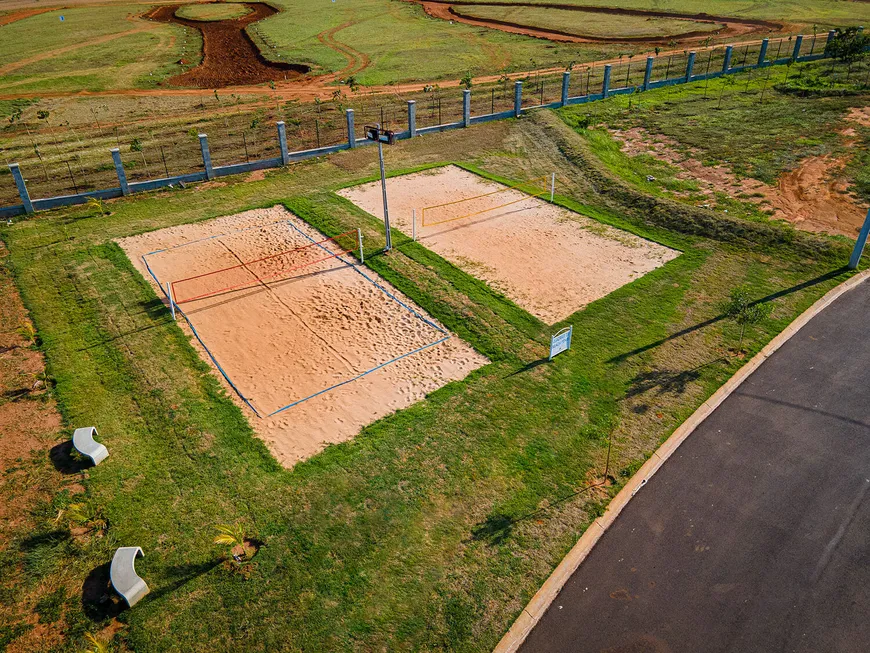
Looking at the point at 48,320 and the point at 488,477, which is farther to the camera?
the point at 48,320

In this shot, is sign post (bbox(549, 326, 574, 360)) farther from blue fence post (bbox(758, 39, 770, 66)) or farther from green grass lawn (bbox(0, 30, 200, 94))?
green grass lawn (bbox(0, 30, 200, 94))

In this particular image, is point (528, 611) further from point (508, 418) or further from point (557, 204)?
point (557, 204)

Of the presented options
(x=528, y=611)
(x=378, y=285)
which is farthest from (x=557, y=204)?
(x=528, y=611)

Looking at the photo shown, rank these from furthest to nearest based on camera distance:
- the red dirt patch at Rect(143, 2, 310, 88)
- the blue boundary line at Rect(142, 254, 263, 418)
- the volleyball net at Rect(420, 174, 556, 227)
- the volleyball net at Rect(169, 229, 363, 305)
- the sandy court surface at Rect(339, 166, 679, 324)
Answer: the red dirt patch at Rect(143, 2, 310, 88)
the volleyball net at Rect(420, 174, 556, 227)
the volleyball net at Rect(169, 229, 363, 305)
the sandy court surface at Rect(339, 166, 679, 324)
the blue boundary line at Rect(142, 254, 263, 418)

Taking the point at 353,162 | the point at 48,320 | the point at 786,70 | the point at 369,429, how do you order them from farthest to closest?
the point at 786,70 < the point at 353,162 < the point at 48,320 < the point at 369,429

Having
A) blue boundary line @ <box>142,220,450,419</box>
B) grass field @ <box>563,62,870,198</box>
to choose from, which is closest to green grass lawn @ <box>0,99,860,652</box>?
blue boundary line @ <box>142,220,450,419</box>

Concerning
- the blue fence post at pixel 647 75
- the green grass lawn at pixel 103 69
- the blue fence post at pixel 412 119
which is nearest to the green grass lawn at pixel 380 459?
the blue fence post at pixel 412 119

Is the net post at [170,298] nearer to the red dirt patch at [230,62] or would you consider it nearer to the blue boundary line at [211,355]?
the blue boundary line at [211,355]
